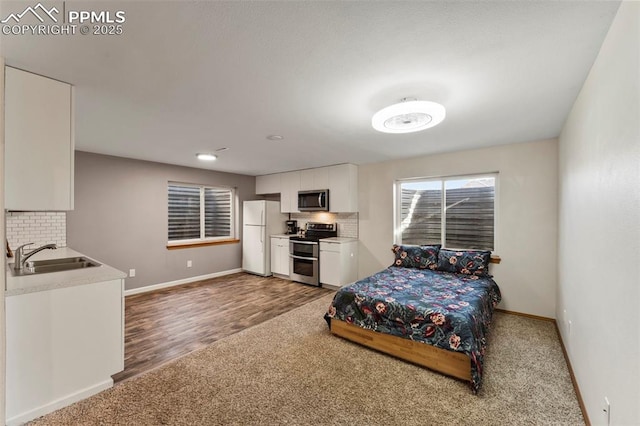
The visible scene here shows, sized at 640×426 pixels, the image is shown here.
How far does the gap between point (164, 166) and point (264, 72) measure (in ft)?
13.3

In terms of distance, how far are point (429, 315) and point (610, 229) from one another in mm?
1402

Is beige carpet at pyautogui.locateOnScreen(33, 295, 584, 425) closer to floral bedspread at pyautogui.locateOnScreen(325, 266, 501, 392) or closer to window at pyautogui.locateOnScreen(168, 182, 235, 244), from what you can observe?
floral bedspread at pyautogui.locateOnScreen(325, 266, 501, 392)

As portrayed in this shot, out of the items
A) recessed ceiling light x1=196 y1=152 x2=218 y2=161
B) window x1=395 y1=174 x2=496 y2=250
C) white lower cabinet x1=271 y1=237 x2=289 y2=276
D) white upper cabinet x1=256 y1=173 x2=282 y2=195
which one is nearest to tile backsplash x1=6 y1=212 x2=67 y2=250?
recessed ceiling light x1=196 y1=152 x2=218 y2=161

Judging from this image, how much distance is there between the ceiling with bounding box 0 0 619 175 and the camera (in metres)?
1.29

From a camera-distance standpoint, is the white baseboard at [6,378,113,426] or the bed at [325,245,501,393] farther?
the bed at [325,245,501,393]

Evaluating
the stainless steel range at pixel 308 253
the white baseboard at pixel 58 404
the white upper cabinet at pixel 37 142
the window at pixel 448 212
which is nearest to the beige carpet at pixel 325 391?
the white baseboard at pixel 58 404

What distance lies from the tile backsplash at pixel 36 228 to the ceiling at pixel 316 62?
1618 mm

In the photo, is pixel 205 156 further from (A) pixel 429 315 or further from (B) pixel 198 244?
(A) pixel 429 315

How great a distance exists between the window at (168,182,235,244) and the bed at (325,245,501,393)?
12.6 ft

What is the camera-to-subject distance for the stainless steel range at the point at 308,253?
16.9 ft

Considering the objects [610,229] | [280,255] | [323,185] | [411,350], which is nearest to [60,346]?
[411,350]

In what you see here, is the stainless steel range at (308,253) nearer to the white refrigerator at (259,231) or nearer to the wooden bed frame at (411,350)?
the white refrigerator at (259,231)

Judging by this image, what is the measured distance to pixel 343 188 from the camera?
5.04 meters

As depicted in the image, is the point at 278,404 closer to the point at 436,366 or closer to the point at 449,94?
the point at 436,366
